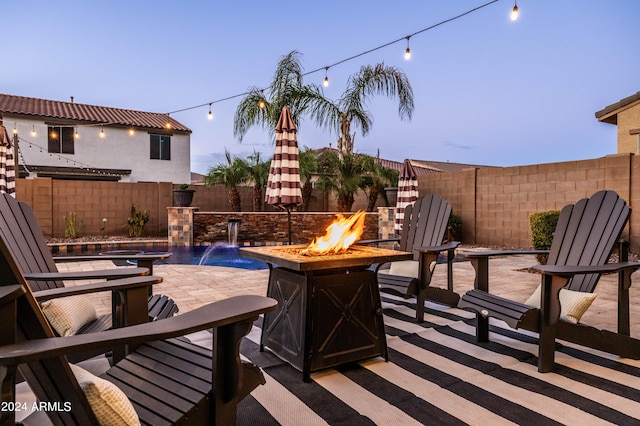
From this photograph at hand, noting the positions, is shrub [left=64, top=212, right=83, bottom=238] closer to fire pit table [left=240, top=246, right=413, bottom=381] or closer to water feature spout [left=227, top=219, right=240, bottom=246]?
water feature spout [left=227, top=219, right=240, bottom=246]

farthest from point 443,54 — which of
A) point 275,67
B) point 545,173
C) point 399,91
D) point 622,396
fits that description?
point 622,396

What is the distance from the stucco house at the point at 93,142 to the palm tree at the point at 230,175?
10.6ft

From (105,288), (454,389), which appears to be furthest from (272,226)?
(105,288)

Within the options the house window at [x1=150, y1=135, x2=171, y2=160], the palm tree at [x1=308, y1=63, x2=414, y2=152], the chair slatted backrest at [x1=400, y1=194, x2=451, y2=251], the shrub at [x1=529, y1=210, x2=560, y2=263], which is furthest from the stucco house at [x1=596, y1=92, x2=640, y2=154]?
the house window at [x1=150, y1=135, x2=171, y2=160]

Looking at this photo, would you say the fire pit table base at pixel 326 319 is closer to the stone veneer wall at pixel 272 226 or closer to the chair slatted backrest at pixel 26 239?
the chair slatted backrest at pixel 26 239

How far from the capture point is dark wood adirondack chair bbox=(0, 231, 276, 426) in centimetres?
104

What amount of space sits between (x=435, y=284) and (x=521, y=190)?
519 cm

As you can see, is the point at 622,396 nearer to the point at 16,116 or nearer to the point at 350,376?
the point at 350,376

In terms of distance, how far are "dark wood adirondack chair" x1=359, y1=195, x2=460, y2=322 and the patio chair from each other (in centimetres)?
183

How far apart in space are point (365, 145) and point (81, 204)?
807 centimetres

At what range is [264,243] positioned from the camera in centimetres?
1186

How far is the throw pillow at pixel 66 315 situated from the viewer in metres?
2.14

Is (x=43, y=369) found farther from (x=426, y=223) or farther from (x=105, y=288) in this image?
(x=426, y=223)

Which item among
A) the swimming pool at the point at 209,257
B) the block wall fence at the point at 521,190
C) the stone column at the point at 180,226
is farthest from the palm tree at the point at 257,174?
the block wall fence at the point at 521,190
